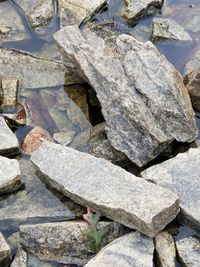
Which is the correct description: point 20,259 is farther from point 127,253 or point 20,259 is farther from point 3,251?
point 127,253

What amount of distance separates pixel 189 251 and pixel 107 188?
88cm

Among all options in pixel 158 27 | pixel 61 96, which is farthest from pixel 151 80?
pixel 158 27

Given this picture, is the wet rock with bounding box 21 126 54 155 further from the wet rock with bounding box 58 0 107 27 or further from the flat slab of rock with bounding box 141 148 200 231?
the wet rock with bounding box 58 0 107 27

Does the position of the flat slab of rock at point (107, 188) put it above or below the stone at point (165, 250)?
above

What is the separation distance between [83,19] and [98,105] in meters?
1.50

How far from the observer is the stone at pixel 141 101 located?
17.4ft

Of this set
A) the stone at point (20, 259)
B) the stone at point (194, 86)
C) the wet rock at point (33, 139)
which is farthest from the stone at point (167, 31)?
the stone at point (20, 259)

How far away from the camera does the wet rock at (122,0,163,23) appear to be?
23.4ft

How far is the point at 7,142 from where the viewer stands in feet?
18.2

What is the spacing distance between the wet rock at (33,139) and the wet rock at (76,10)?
6.03 ft

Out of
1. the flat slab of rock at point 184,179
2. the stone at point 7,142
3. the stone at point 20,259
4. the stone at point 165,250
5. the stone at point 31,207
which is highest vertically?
the stone at point 7,142

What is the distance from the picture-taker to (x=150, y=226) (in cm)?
455

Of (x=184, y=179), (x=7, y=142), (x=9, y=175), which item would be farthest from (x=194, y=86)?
(x=9, y=175)

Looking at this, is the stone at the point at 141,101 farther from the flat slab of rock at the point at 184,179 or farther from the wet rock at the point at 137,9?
the wet rock at the point at 137,9
